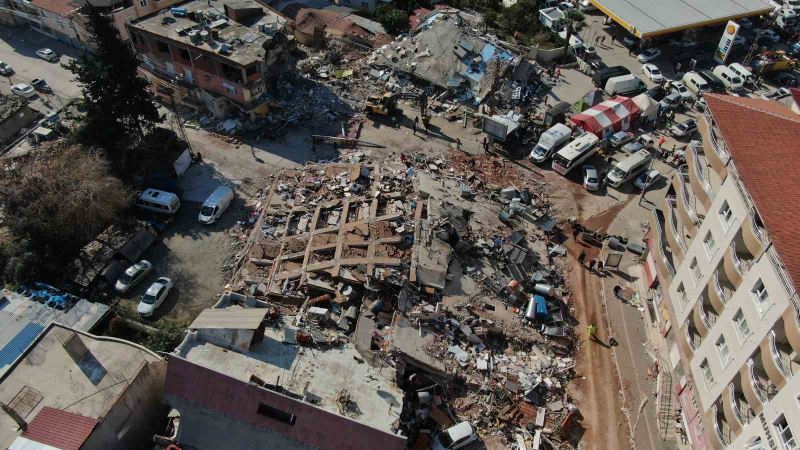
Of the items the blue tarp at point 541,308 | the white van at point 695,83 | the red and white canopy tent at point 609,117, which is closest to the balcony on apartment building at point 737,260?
the blue tarp at point 541,308

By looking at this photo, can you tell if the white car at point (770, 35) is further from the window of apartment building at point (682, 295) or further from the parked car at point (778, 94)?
the window of apartment building at point (682, 295)

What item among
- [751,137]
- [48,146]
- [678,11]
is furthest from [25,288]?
[678,11]

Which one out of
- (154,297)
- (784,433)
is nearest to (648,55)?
(784,433)

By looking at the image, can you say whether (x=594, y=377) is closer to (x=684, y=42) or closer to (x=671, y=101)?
(x=671, y=101)

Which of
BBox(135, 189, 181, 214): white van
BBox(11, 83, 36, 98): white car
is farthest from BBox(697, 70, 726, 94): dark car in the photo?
BBox(11, 83, 36, 98): white car

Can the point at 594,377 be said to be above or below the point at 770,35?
below

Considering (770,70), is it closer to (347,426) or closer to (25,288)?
(347,426)
